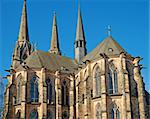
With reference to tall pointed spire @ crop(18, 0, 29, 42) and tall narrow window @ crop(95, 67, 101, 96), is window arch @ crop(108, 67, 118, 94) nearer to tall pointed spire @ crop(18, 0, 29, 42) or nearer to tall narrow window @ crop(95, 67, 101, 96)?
tall narrow window @ crop(95, 67, 101, 96)

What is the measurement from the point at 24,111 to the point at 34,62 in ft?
27.3

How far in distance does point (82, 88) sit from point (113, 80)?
5.58 meters

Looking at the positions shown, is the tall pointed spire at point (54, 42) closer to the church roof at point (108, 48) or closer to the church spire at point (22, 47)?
the church spire at point (22, 47)

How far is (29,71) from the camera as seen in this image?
150 ft

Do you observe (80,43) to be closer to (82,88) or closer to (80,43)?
(80,43)

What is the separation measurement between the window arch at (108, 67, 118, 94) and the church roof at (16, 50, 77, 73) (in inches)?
401

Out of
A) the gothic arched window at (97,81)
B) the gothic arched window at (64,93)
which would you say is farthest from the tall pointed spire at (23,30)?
the gothic arched window at (97,81)

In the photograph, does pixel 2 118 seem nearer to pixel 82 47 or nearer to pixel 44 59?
pixel 44 59

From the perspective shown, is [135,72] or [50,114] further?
[50,114]

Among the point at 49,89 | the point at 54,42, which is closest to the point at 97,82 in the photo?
the point at 49,89

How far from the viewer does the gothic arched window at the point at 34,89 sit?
4500 cm

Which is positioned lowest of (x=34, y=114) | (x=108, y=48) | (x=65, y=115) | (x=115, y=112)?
(x=65, y=115)

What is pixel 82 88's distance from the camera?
4450cm

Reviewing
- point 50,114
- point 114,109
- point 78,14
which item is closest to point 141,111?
point 114,109
